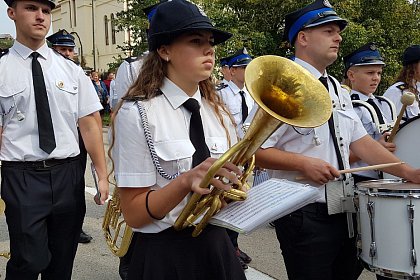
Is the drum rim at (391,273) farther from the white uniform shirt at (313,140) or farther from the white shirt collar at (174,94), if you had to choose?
the white shirt collar at (174,94)

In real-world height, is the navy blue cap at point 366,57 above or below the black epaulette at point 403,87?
above

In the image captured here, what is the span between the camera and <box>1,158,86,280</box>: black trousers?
2.96 m

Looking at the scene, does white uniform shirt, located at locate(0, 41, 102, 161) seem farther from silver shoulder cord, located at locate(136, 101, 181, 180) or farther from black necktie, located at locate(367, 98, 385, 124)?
black necktie, located at locate(367, 98, 385, 124)

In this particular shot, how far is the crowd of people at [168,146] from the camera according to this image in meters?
1.94

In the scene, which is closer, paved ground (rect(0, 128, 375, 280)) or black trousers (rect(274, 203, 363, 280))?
black trousers (rect(274, 203, 363, 280))

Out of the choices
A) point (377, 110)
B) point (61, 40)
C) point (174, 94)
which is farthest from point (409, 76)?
point (61, 40)

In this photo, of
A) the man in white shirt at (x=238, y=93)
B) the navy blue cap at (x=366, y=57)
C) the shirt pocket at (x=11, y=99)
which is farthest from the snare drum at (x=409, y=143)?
the man in white shirt at (x=238, y=93)

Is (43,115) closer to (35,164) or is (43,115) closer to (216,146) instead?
(35,164)

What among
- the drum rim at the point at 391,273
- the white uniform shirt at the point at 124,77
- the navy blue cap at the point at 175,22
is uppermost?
the navy blue cap at the point at 175,22

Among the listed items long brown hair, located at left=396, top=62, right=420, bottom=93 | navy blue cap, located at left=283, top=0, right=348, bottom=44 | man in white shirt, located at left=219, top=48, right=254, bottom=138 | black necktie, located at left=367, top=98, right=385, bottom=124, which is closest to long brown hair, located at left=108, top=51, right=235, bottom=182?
navy blue cap, located at left=283, top=0, right=348, bottom=44

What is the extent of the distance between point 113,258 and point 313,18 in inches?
119

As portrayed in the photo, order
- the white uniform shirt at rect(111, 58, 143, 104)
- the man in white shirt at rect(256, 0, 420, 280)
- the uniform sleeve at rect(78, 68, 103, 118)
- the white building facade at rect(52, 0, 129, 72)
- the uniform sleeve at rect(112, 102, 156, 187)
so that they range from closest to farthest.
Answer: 1. the uniform sleeve at rect(112, 102, 156, 187)
2. the man in white shirt at rect(256, 0, 420, 280)
3. the uniform sleeve at rect(78, 68, 103, 118)
4. the white uniform shirt at rect(111, 58, 143, 104)
5. the white building facade at rect(52, 0, 129, 72)

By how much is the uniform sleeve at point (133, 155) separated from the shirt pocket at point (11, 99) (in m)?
1.34

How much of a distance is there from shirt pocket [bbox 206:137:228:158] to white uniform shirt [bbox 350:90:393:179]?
1.51 m
